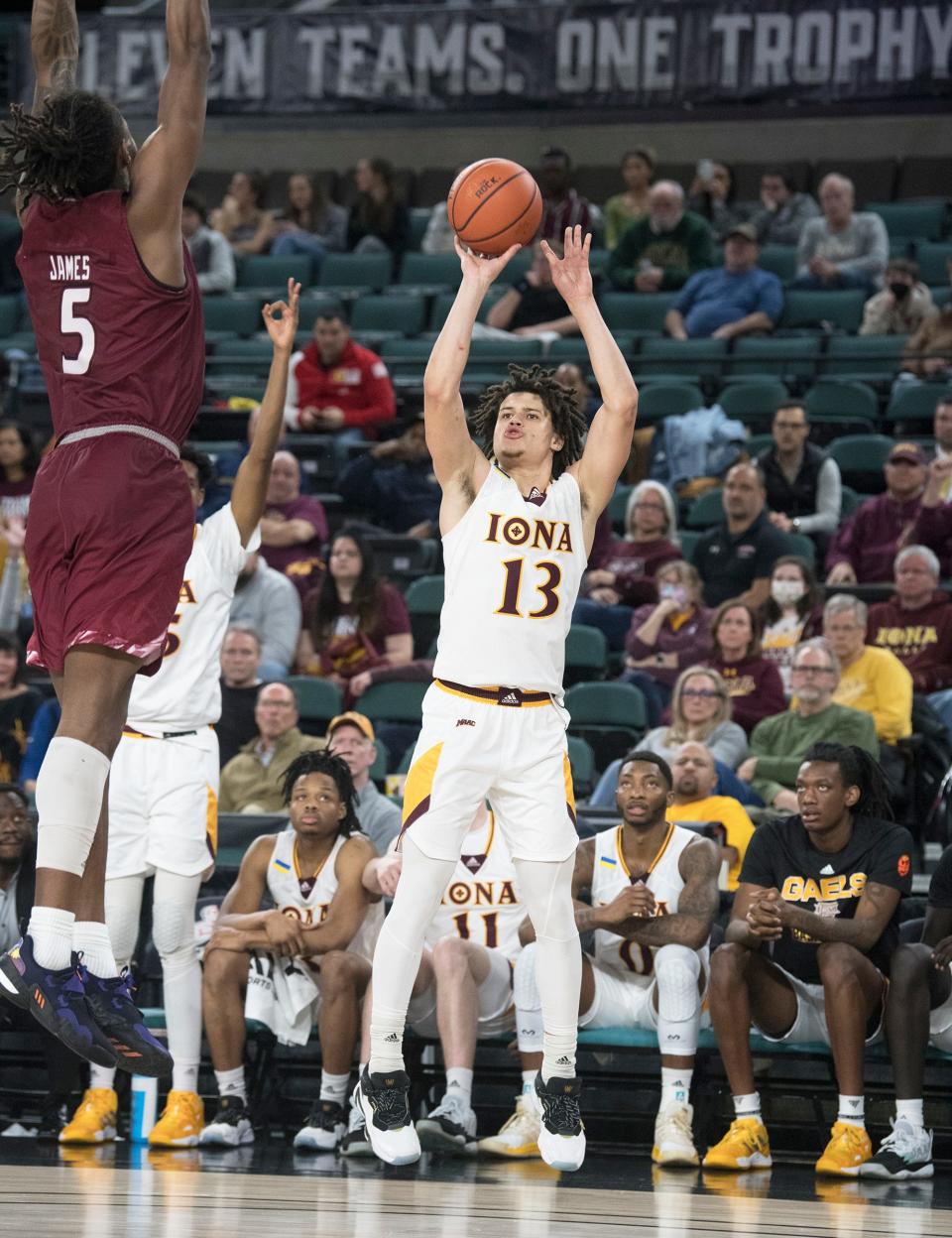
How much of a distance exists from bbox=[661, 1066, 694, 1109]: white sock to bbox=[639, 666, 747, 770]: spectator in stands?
183 cm

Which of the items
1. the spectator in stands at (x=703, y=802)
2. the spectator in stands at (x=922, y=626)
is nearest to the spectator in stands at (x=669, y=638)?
the spectator in stands at (x=922, y=626)

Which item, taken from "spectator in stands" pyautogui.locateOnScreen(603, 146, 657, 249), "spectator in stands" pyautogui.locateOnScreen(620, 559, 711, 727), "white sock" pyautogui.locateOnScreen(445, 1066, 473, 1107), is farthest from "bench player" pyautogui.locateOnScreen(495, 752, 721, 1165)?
"spectator in stands" pyautogui.locateOnScreen(603, 146, 657, 249)

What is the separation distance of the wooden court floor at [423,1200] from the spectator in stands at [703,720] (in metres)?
2.19

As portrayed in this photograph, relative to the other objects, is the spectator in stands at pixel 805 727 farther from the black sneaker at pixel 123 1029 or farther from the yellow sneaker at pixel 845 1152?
the black sneaker at pixel 123 1029

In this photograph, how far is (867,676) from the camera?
881cm

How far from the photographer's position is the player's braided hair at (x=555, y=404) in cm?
559

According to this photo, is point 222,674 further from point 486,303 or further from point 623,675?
point 486,303

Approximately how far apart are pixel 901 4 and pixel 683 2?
1.76 metres

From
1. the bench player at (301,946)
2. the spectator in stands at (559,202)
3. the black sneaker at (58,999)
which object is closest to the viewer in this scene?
the black sneaker at (58,999)

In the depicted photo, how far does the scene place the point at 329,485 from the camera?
41.3ft

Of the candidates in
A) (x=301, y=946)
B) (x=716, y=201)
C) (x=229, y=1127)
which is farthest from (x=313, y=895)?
(x=716, y=201)

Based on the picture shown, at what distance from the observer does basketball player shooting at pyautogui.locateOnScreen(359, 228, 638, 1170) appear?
5242mm

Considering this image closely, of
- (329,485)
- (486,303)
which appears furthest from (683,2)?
(329,485)

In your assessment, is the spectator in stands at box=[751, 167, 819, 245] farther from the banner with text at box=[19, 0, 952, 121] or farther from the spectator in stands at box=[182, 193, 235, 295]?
the spectator in stands at box=[182, 193, 235, 295]
